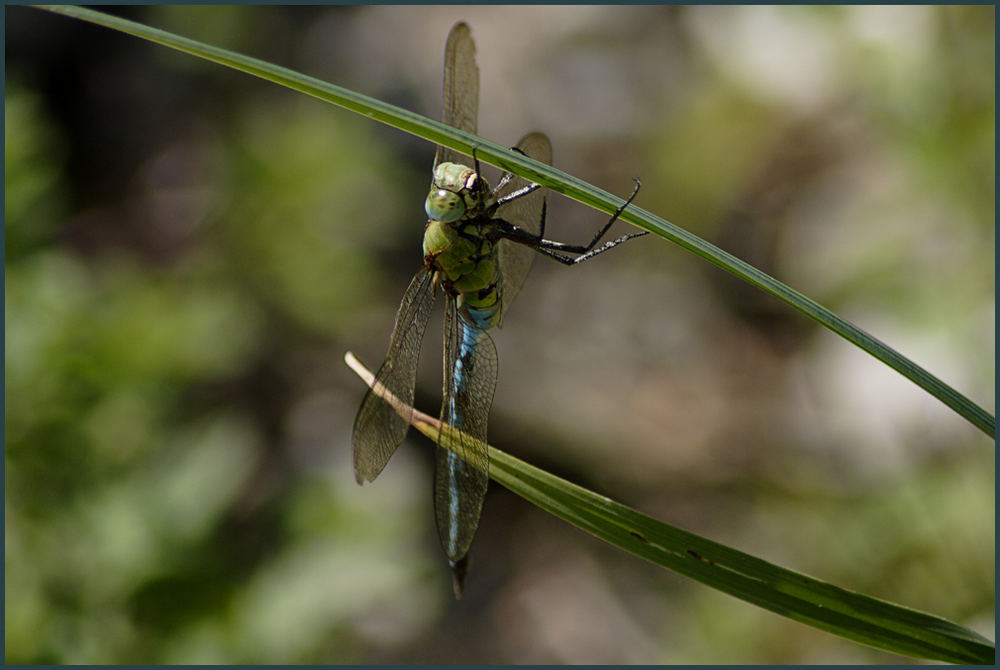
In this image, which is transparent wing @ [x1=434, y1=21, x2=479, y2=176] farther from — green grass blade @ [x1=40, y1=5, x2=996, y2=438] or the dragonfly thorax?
green grass blade @ [x1=40, y1=5, x2=996, y2=438]

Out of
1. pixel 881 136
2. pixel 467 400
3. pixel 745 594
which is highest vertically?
pixel 881 136

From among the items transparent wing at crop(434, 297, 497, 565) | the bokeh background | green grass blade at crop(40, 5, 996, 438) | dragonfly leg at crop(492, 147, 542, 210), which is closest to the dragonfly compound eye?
dragonfly leg at crop(492, 147, 542, 210)

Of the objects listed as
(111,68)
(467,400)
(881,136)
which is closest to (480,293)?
(467,400)

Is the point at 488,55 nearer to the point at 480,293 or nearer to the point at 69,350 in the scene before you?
the point at 69,350

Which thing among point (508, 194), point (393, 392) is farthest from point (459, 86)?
point (393, 392)

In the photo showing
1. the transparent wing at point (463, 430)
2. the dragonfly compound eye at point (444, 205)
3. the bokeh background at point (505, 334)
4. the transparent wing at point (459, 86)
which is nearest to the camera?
the transparent wing at point (463, 430)

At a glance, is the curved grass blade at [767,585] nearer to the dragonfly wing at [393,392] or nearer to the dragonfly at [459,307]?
the dragonfly at [459,307]

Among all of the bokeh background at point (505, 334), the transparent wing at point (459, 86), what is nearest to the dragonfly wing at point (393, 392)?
the transparent wing at point (459, 86)

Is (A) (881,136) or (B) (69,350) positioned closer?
(B) (69,350)
